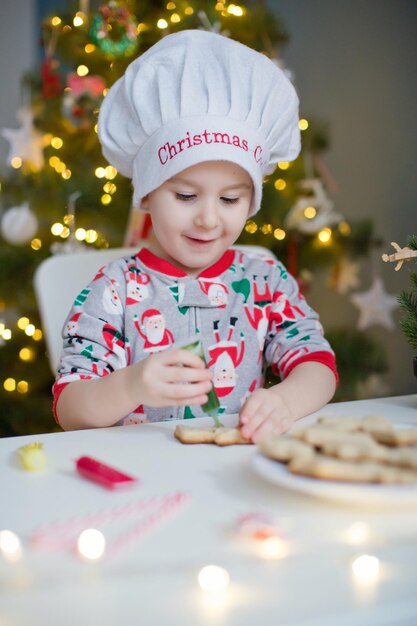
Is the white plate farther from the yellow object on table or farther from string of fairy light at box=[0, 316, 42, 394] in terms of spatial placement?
string of fairy light at box=[0, 316, 42, 394]

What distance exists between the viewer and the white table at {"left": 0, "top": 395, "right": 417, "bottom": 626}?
17.5 inches

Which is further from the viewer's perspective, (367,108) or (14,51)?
(14,51)

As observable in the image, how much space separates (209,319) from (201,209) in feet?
0.69

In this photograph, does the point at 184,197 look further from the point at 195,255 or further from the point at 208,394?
the point at 208,394

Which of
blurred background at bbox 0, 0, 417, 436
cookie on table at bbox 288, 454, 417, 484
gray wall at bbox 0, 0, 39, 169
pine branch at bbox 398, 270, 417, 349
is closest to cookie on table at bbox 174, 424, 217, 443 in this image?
cookie on table at bbox 288, 454, 417, 484

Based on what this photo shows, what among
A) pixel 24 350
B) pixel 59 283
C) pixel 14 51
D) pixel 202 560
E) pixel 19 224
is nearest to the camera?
pixel 202 560

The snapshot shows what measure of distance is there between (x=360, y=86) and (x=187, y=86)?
2.35 m

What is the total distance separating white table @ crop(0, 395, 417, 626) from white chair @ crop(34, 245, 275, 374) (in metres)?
0.64

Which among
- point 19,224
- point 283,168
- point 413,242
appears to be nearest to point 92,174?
point 19,224

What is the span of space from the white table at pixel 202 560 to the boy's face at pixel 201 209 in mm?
484

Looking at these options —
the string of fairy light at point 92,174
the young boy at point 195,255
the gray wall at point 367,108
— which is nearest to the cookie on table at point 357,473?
the young boy at point 195,255

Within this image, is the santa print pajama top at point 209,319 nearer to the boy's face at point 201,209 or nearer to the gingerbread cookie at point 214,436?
the boy's face at point 201,209

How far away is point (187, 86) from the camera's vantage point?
112 cm

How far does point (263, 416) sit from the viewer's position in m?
0.87
